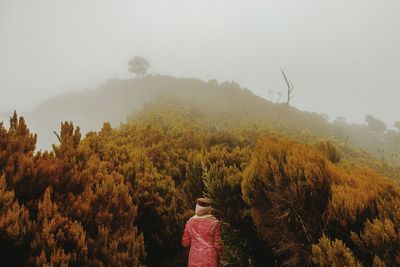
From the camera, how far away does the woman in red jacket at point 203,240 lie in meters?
4.13

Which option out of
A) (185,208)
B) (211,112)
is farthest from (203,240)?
(211,112)

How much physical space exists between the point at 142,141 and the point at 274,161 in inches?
327

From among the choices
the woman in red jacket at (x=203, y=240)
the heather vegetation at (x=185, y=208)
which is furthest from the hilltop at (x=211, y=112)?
the woman in red jacket at (x=203, y=240)

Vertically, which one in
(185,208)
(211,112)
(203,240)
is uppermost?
(203,240)

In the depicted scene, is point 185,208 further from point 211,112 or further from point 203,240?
point 211,112

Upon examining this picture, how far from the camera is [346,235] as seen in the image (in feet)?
11.4

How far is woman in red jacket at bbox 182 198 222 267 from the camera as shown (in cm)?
413

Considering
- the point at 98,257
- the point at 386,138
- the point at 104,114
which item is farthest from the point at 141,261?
the point at 104,114

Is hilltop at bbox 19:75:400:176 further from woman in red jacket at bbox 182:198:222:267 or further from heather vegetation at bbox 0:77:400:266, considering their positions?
woman in red jacket at bbox 182:198:222:267

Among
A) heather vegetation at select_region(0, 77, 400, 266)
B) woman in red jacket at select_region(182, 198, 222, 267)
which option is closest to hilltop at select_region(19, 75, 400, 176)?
heather vegetation at select_region(0, 77, 400, 266)

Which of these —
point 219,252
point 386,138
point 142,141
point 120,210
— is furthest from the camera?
point 386,138

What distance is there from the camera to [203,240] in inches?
166

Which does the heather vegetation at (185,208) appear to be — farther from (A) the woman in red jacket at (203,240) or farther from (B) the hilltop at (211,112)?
(B) the hilltop at (211,112)

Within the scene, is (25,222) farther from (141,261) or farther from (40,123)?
(40,123)
